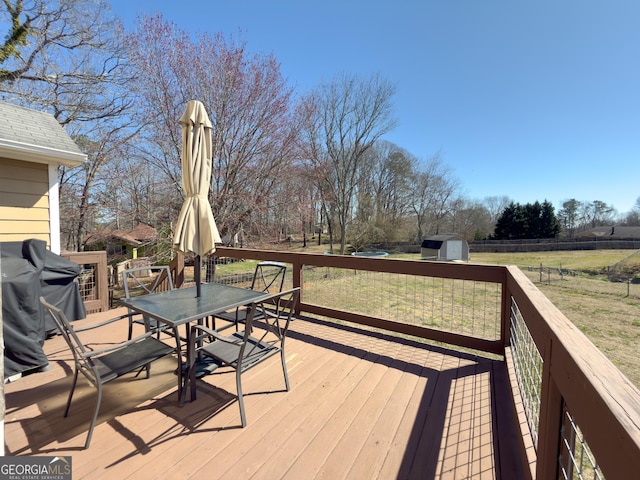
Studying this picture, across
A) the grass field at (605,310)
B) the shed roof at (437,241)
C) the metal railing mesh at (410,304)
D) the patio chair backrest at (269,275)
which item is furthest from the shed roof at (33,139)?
the shed roof at (437,241)

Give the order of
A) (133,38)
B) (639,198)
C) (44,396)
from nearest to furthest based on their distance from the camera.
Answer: (44,396)
(133,38)
(639,198)

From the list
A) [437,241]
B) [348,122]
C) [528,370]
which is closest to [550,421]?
[528,370]

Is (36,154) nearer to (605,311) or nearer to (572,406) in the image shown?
(572,406)

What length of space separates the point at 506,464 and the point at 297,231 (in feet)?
29.6

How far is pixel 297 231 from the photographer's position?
10.3 metres

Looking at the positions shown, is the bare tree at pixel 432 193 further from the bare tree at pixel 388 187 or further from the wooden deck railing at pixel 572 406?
the wooden deck railing at pixel 572 406

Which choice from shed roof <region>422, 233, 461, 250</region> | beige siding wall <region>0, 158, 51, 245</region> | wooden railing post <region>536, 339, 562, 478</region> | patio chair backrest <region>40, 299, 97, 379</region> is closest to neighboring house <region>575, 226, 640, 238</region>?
shed roof <region>422, 233, 461, 250</region>

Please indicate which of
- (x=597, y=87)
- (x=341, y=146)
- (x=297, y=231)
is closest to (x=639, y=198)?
(x=597, y=87)

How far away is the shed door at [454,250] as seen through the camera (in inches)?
848

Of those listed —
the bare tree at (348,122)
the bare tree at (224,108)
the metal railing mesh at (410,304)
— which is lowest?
the metal railing mesh at (410,304)

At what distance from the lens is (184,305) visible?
7.82 ft

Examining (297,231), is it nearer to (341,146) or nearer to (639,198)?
(341,146)
